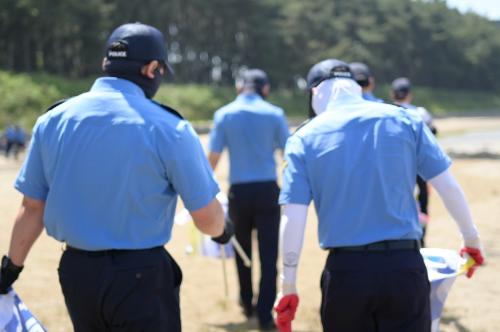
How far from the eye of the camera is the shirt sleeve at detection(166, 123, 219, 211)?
2.48m

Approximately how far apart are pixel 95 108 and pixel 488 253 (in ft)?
20.6

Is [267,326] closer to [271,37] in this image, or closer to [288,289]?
[288,289]

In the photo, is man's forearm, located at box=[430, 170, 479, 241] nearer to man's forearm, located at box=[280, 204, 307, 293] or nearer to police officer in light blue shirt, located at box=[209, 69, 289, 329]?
man's forearm, located at box=[280, 204, 307, 293]

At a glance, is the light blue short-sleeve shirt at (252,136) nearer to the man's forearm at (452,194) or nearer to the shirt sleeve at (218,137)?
the shirt sleeve at (218,137)

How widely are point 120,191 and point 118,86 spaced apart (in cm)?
43

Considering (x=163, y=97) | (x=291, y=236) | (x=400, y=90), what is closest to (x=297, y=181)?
(x=291, y=236)

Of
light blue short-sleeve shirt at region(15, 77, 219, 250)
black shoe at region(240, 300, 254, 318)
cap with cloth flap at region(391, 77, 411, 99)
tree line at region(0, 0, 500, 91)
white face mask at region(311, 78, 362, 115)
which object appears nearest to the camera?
light blue short-sleeve shirt at region(15, 77, 219, 250)

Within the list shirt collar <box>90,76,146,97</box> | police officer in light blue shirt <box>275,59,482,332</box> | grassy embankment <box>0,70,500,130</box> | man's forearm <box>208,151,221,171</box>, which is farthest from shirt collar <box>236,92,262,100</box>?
grassy embankment <box>0,70,500,130</box>

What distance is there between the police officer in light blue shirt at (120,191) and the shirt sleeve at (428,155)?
0.88 meters

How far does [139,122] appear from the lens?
2.47 meters

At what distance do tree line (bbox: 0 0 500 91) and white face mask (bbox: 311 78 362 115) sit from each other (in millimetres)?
41711

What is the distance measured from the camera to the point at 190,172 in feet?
8.21

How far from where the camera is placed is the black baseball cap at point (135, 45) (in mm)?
2623

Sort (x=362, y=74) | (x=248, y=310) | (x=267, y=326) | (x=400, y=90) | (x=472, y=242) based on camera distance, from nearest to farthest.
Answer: (x=472, y=242), (x=267, y=326), (x=362, y=74), (x=248, y=310), (x=400, y=90)
